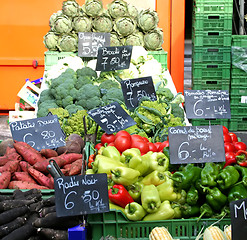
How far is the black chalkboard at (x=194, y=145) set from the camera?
2541mm

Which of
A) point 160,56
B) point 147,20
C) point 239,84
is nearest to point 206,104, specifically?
point 160,56

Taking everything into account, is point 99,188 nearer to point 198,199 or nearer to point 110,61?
point 198,199

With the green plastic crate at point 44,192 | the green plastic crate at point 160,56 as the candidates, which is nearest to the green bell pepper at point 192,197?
the green plastic crate at point 44,192

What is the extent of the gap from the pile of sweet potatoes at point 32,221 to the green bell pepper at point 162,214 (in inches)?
15.0

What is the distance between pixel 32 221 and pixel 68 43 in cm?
329

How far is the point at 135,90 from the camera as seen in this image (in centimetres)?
387

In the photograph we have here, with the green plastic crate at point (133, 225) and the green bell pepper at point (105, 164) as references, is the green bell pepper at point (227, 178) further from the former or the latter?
the green bell pepper at point (105, 164)

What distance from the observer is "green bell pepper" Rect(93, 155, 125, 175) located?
2488mm

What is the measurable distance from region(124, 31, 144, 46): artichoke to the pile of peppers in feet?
9.99

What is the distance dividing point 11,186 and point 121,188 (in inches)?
36.3

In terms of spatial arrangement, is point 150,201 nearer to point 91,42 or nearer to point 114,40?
point 91,42

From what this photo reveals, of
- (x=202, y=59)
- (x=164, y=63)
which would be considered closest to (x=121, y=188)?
(x=164, y=63)

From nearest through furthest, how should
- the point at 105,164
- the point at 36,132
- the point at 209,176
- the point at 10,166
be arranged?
the point at 209,176 → the point at 105,164 → the point at 10,166 → the point at 36,132

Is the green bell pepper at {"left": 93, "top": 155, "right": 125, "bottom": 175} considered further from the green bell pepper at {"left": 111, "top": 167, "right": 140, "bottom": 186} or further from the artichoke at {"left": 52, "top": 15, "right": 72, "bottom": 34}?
the artichoke at {"left": 52, "top": 15, "right": 72, "bottom": 34}
